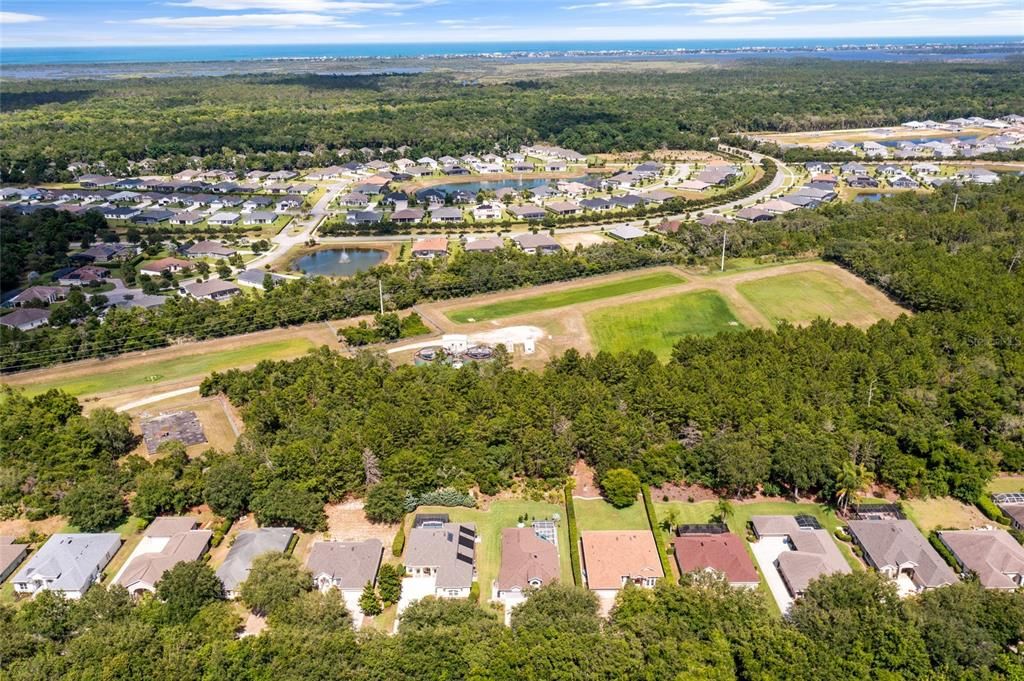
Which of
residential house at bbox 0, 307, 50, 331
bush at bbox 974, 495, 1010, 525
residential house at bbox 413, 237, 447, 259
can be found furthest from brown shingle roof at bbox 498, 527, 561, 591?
residential house at bbox 413, 237, 447, 259

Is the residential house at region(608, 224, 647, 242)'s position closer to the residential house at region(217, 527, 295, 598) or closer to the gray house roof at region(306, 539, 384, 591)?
the gray house roof at region(306, 539, 384, 591)

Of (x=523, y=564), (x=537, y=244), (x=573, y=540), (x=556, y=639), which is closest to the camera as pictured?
(x=556, y=639)

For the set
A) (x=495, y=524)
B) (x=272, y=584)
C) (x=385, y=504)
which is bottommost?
(x=495, y=524)

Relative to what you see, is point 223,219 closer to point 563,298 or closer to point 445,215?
point 445,215

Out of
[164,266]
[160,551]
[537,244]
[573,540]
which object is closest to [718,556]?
[573,540]

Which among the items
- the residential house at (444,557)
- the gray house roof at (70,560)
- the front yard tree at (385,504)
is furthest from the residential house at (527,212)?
the gray house roof at (70,560)

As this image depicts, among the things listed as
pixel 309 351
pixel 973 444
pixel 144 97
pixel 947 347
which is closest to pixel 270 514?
pixel 309 351
